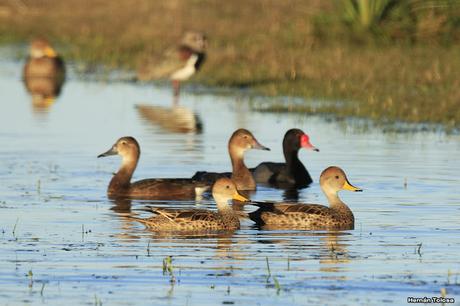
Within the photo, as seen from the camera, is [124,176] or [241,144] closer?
[124,176]

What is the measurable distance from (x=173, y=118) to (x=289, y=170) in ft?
22.5

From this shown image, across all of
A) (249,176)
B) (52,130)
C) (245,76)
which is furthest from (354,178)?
(245,76)

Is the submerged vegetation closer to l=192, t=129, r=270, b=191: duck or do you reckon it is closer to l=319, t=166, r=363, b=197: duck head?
l=192, t=129, r=270, b=191: duck

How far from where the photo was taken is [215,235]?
14258mm

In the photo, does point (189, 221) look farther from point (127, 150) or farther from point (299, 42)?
point (299, 42)

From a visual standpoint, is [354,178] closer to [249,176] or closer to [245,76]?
[249,176]

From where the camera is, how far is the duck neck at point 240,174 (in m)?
18.1

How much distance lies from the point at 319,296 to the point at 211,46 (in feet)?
82.7

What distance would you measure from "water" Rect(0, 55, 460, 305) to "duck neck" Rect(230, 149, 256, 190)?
0.21 m

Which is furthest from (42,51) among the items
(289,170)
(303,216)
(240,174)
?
(303,216)

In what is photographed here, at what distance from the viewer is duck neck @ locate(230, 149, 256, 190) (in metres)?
18.1

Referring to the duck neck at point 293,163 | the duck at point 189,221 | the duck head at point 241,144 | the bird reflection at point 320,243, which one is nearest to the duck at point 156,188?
the duck head at point 241,144

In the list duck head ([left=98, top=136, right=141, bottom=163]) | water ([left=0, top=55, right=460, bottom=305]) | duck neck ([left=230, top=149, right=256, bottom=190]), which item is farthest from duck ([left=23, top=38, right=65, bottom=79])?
duck neck ([left=230, top=149, right=256, bottom=190])

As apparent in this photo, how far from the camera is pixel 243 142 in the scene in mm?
18734
